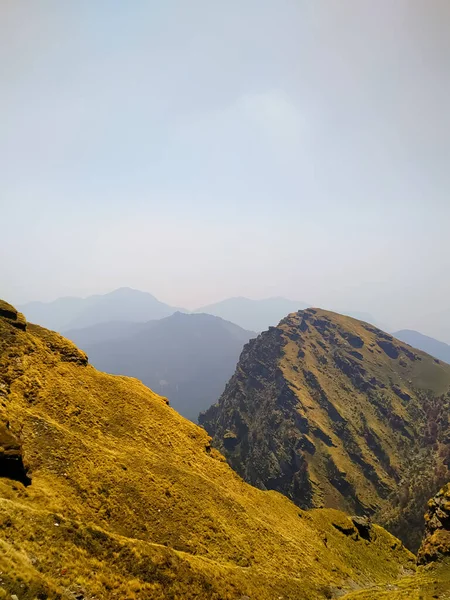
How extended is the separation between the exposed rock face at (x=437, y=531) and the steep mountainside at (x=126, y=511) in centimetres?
691

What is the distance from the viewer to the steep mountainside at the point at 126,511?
2875cm

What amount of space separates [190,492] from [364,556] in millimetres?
47626

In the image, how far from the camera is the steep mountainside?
28750mm

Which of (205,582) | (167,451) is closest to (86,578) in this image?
(205,582)

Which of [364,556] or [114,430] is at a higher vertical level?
[114,430]

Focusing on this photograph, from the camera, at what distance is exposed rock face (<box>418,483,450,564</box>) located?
2645 inches

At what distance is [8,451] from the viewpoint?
3650 centimetres

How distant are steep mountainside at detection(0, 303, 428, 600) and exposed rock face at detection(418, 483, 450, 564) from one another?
691 cm

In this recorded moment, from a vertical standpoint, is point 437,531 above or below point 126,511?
below

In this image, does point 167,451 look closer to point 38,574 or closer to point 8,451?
point 8,451

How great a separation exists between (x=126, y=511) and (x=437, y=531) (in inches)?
2767

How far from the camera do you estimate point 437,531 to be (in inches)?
2908

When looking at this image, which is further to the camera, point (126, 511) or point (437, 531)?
point (437, 531)

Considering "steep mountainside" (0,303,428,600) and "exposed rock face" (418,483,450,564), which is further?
"exposed rock face" (418,483,450,564)
